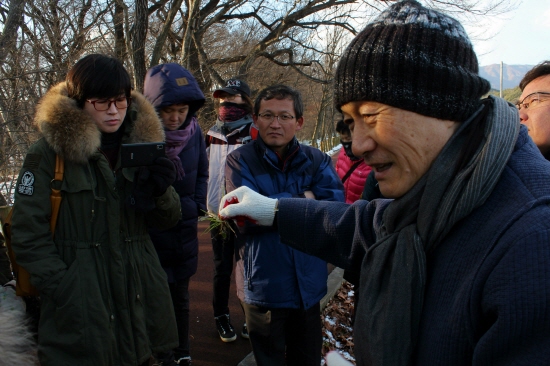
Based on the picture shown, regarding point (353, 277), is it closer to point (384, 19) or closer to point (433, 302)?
point (433, 302)

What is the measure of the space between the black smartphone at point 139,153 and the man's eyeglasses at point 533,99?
7.78 feet

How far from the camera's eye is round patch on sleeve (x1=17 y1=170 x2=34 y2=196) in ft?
6.85

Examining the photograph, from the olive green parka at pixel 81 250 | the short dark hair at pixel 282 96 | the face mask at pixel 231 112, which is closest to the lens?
the olive green parka at pixel 81 250

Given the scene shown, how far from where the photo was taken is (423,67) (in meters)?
1.09

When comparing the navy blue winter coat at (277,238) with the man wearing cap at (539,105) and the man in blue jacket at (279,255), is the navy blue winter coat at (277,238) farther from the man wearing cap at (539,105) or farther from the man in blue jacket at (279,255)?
the man wearing cap at (539,105)

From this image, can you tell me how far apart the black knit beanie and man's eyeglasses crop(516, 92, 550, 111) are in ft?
5.76

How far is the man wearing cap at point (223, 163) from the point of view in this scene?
383 centimetres

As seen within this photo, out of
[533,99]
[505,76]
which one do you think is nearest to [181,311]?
[533,99]

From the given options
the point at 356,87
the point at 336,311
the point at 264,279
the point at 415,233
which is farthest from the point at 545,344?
the point at 336,311

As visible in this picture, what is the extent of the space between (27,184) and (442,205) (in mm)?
2056

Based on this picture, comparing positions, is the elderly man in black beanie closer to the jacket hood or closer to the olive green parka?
the olive green parka

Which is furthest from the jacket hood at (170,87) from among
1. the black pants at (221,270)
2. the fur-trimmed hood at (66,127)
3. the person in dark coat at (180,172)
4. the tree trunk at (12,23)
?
the tree trunk at (12,23)

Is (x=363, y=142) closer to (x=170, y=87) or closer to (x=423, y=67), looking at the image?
(x=423, y=67)

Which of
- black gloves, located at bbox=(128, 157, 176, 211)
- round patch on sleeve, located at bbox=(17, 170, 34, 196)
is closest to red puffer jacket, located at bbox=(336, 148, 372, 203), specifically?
black gloves, located at bbox=(128, 157, 176, 211)
